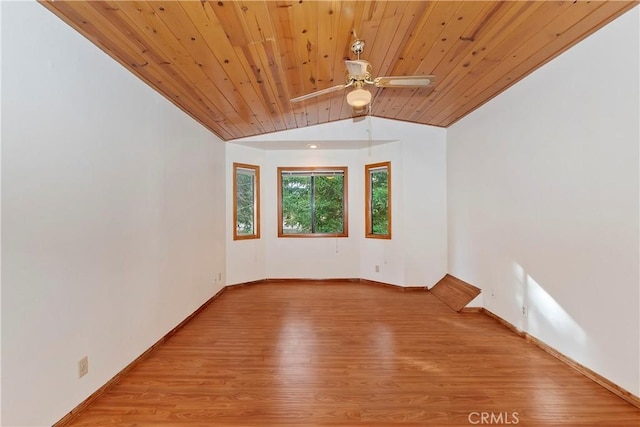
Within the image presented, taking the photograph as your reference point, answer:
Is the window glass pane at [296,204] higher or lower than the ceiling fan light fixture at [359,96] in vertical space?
lower

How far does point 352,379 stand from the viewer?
2.13 metres

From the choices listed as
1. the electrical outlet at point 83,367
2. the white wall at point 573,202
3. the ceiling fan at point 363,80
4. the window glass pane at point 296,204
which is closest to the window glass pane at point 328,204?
the window glass pane at point 296,204

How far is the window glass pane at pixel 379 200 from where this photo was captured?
4797 millimetres

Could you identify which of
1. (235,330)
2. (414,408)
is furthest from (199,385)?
(414,408)

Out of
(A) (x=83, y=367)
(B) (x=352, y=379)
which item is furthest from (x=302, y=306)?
(A) (x=83, y=367)

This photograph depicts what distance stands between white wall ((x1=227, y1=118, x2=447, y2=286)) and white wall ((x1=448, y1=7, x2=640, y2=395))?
1.09 m

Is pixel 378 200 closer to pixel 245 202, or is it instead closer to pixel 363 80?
pixel 245 202

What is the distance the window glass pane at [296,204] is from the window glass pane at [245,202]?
1.87ft

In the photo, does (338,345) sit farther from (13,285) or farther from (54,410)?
(13,285)

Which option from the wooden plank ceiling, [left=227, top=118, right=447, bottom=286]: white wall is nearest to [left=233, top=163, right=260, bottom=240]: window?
[left=227, top=118, right=447, bottom=286]: white wall

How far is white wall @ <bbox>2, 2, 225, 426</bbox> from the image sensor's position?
1417 mm

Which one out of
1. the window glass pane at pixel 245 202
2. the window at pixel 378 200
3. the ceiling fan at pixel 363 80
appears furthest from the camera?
the window glass pane at pixel 245 202

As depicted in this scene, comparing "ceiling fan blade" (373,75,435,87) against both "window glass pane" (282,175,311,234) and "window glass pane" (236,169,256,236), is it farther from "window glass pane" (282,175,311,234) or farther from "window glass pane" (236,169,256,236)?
"window glass pane" (236,169,256,236)

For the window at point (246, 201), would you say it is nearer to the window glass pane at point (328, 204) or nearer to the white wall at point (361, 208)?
the white wall at point (361, 208)
